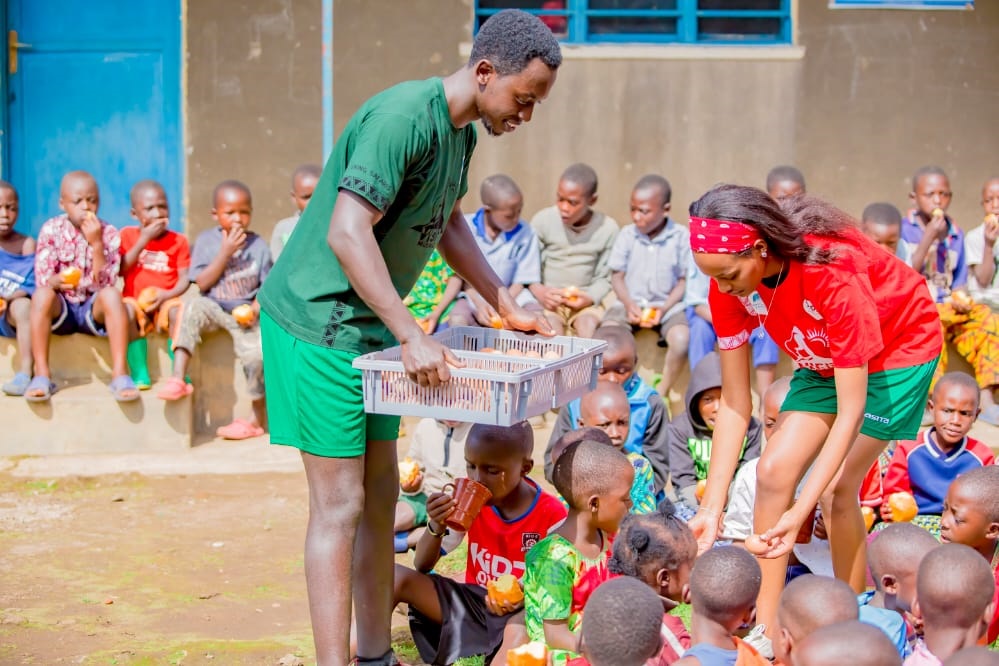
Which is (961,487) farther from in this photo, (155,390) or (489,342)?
(155,390)

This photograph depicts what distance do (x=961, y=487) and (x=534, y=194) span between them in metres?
5.33

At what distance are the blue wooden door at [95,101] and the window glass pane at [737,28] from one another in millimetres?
4033

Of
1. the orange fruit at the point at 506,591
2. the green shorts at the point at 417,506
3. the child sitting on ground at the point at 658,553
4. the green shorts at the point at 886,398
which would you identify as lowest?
the green shorts at the point at 417,506

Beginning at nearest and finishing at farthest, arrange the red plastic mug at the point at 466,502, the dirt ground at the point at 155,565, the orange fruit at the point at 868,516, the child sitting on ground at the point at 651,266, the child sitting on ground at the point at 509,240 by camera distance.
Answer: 1. the red plastic mug at the point at 466,502
2. the dirt ground at the point at 155,565
3. the orange fruit at the point at 868,516
4. the child sitting on ground at the point at 651,266
5. the child sitting on ground at the point at 509,240

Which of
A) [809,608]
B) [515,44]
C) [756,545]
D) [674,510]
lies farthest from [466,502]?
[515,44]

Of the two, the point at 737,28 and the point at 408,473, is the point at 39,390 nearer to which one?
the point at 408,473

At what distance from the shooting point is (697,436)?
585 centimetres

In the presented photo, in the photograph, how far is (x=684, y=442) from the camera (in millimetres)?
5734

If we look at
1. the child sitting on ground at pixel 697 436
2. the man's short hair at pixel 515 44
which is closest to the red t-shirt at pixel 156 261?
the child sitting on ground at pixel 697 436

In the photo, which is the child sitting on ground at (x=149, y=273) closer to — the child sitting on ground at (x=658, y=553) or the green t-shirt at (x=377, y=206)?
the green t-shirt at (x=377, y=206)

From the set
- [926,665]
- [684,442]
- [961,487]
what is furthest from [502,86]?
[684,442]

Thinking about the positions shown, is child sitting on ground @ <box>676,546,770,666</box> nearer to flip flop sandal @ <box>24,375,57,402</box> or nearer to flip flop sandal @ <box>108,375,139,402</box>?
flip flop sandal @ <box>108,375,139,402</box>

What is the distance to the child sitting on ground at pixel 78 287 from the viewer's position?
23.0 ft

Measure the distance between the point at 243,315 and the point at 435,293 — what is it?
1192mm
